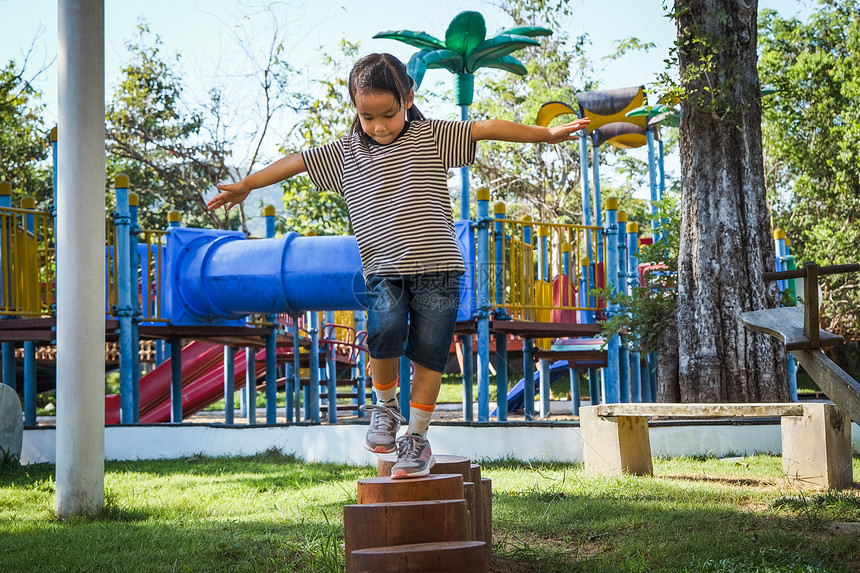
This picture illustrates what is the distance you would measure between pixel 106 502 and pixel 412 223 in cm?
270

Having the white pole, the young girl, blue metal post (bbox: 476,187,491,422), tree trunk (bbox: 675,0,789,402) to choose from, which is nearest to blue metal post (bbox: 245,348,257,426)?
blue metal post (bbox: 476,187,491,422)

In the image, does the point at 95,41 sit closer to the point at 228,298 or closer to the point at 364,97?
the point at 364,97

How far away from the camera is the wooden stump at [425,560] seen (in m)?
2.39

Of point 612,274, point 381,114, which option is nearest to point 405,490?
point 381,114

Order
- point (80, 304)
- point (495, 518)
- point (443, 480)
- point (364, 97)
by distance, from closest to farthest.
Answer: point (443, 480)
point (364, 97)
point (495, 518)
point (80, 304)

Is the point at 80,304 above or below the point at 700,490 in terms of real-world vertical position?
above

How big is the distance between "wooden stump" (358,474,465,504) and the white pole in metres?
Answer: 2.26

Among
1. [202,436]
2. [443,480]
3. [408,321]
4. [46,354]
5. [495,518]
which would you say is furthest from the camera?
[46,354]

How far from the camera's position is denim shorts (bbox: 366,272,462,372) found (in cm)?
319

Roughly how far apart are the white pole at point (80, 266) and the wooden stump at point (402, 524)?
2.41 meters

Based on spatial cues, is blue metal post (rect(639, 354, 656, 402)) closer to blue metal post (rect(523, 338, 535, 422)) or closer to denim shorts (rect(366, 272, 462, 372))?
blue metal post (rect(523, 338, 535, 422))

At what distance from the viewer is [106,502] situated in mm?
4746

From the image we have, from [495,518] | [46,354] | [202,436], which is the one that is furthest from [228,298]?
[46,354]

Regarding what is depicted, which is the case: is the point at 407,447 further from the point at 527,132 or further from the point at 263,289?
the point at 263,289
